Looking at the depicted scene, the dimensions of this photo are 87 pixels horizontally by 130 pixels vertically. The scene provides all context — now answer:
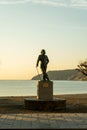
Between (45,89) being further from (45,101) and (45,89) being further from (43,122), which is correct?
(43,122)

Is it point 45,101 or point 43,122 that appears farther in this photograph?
point 45,101

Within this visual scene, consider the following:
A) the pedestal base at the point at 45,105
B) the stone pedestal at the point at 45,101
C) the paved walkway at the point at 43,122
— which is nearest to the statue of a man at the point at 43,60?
the stone pedestal at the point at 45,101

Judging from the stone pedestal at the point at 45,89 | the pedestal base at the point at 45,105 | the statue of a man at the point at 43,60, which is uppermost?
the statue of a man at the point at 43,60

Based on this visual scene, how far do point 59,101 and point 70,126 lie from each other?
10008mm

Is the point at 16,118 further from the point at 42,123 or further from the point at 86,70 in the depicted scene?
the point at 86,70

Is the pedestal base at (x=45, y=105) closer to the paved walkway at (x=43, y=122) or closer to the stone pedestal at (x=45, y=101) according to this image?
the stone pedestal at (x=45, y=101)

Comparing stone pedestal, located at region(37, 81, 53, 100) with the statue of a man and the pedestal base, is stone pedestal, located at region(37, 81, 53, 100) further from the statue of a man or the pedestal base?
the pedestal base

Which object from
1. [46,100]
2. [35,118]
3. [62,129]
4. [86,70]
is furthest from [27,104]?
[86,70]

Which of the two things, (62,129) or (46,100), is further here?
(46,100)

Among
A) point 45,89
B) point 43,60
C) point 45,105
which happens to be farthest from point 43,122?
point 43,60

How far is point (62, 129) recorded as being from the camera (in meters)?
14.4

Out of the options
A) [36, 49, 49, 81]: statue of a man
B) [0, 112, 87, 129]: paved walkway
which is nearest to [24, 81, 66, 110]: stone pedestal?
[36, 49, 49, 81]: statue of a man

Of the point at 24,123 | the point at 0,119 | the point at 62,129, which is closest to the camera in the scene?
the point at 62,129

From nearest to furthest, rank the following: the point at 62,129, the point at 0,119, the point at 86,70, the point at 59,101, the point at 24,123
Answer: the point at 62,129
the point at 24,123
the point at 0,119
the point at 59,101
the point at 86,70
